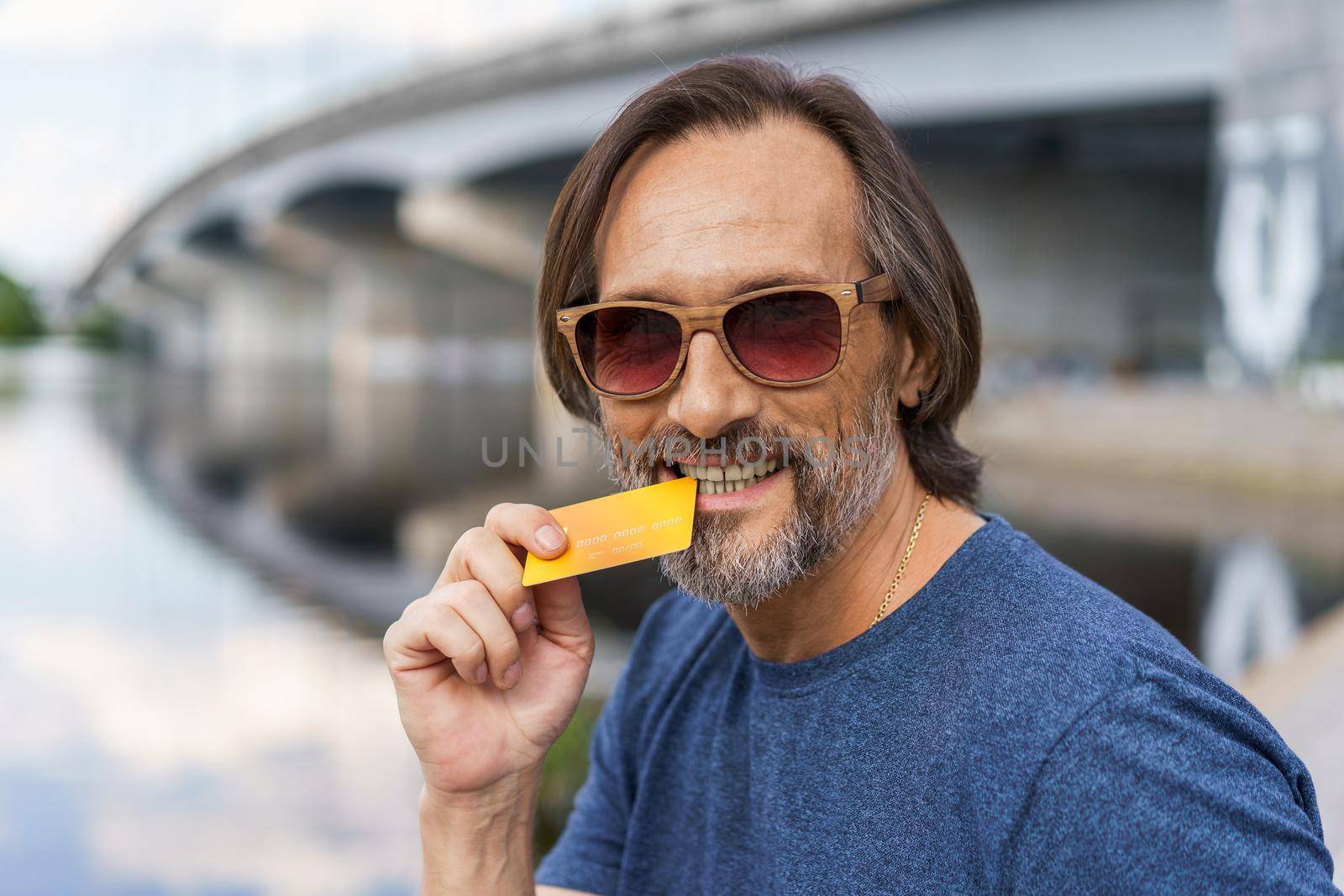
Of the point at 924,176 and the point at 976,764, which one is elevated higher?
the point at 924,176

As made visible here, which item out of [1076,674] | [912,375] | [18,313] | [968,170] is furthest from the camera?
[18,313]

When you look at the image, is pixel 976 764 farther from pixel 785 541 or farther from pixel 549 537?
pixel 549 537

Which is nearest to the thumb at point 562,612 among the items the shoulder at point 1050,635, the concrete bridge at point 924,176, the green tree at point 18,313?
the shoulder at point 1050,635

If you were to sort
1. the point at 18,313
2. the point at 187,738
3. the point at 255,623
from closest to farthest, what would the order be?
1. the point at 187,738
2. the point at 255,623
3. the point at 18,313

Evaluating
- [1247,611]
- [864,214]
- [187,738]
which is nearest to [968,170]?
[1247,611]

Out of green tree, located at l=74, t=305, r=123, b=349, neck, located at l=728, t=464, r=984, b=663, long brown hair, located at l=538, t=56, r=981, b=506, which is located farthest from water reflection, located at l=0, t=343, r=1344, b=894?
green tree, located at l=74, t=305, r=123, b=349

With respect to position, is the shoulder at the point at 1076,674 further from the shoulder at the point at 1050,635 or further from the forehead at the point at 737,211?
the forehead at the point at 737,211

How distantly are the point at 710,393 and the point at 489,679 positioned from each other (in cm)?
61

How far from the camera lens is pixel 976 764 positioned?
1.36 meters

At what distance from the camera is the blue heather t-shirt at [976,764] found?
1211 mm

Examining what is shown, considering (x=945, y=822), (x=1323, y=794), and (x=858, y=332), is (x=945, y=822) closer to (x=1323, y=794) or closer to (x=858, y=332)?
(x=858, y=332)

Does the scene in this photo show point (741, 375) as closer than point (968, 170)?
Yes

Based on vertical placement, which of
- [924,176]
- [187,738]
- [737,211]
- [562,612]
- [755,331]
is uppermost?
[924,176]

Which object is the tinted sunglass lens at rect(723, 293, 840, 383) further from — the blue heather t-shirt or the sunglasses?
the blue heather t-shirt
